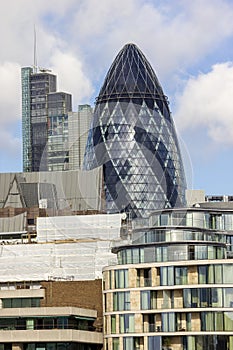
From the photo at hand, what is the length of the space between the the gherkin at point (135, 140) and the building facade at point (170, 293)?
7302cm

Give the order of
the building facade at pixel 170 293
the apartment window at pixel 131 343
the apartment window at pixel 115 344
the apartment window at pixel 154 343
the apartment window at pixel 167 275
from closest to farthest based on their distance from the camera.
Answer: the building facade at pixel 170 293 < the apartment window at pixel 154 343 < the apartment window at pixel 167 275 < the apartment window at pixel 131 343 < the apartment window at pixel 115 344

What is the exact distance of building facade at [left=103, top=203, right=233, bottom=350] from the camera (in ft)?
303

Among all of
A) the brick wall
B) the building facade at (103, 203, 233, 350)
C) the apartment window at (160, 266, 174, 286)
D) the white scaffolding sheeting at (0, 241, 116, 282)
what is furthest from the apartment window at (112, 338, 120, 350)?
the white scaffolding sheeting at (0, 241, 116, 282)

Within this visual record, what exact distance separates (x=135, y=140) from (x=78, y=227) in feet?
184

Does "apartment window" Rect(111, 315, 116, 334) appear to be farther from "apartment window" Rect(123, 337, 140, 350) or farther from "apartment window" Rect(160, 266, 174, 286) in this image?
"apartment window" Rect(160, 266, 174, 286)

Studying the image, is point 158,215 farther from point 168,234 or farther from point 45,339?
point 45,339

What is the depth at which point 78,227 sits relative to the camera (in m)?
132

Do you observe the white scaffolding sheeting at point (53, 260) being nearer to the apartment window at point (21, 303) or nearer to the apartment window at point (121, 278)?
the apartment window at point (21, 303)

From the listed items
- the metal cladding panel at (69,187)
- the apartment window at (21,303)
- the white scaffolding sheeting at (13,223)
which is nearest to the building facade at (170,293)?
the apartment window at (21,303)

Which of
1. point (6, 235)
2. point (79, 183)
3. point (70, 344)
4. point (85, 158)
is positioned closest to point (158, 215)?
point (70, 344)

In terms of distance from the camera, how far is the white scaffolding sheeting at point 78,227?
430 feet

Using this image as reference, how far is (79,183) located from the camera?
151m

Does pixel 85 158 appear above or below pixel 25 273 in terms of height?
above

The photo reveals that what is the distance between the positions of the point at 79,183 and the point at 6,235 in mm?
16712
